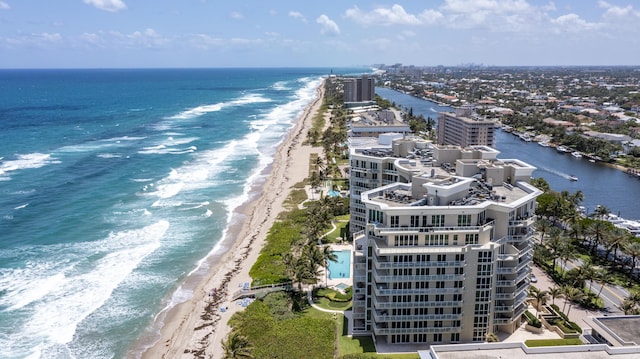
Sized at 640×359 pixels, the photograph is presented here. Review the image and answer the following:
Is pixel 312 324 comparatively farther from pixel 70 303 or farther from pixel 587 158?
pixel 587 158

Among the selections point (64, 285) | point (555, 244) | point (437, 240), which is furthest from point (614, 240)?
point (64, 285)

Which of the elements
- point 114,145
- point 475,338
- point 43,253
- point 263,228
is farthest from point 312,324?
point 114,145

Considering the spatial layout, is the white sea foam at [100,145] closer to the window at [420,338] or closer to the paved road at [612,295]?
→ the window at [420,338]

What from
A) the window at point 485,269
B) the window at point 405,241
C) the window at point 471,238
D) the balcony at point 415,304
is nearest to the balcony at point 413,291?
the balcony at point 415,304

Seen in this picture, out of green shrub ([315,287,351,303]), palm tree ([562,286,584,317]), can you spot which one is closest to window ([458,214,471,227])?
palm tree ([562,286,584,317])

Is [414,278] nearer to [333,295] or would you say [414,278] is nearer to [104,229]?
[333,295]

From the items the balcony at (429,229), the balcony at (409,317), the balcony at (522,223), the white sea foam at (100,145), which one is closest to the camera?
the balcony at (429,229)

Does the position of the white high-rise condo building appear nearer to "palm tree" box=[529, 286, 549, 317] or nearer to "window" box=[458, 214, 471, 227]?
"window" box=[458, 214, 471, 227]
